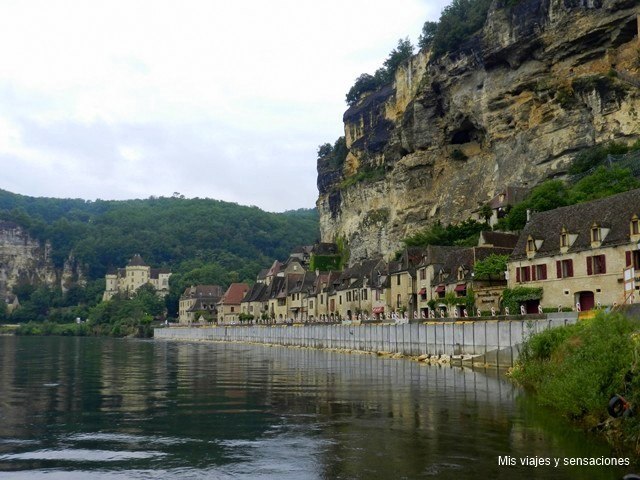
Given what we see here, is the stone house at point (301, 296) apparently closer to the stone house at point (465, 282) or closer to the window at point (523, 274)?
the stone house at point (465, 282)

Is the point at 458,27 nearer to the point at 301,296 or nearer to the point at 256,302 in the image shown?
the point at 301,296

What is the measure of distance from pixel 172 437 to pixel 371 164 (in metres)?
117

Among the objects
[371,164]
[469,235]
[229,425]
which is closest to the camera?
[229,425]

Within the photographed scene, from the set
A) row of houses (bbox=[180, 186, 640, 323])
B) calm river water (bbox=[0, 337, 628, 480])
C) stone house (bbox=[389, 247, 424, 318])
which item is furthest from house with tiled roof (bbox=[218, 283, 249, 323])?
calm river water (bbox=[0, 337, 628, 480])

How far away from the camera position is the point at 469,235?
85312 mm

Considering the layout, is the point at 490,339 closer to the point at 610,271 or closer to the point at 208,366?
the point at 610,271

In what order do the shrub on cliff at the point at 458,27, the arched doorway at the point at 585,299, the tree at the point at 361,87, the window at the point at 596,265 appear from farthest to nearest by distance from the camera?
1. the tree at the point at 361,87
2. the shrub on cliff at the point at 458,27
3. the arched doorway at the point at 585,299
4. the window at the point at 596,265

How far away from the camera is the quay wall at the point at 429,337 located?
138 feet

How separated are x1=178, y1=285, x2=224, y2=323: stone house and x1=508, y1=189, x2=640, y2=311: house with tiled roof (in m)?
117

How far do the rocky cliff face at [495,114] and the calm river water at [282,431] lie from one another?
174 ft

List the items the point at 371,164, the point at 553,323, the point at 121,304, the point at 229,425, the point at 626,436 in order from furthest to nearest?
1. the point at 121,304
2. the point at 371,164
3. the point at 553,323
4. the point at 229,425
5. the point at 626,436

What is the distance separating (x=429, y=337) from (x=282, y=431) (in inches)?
1335

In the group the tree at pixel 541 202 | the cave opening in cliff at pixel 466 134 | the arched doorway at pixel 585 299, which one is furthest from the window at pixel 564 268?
the cave opening in cliff at pixel 466 134

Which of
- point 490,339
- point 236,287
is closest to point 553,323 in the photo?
point 490,339
